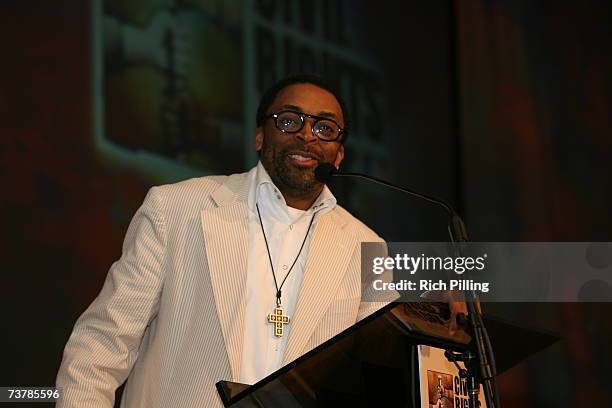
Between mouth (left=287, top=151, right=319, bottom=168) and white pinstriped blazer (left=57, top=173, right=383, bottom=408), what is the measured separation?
229 mm

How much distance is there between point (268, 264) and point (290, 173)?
294mm

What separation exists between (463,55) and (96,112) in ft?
6.84

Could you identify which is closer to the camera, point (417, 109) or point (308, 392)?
point (308, 392)

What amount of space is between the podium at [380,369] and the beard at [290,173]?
912 millimetres

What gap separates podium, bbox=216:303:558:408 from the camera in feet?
5.54

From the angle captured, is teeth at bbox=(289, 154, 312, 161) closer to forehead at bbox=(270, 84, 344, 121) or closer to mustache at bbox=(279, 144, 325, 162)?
mustache at bbox=(279, 144, 325, 162)

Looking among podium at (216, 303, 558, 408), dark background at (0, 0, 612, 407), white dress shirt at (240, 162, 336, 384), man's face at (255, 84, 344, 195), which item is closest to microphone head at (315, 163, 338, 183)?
man's face at (255, 84, 344, 195)

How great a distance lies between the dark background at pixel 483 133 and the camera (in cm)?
360

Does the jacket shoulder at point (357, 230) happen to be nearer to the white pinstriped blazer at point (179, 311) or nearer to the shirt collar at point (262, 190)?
the shirt collar at point (262, 190)

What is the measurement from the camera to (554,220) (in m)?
4.44

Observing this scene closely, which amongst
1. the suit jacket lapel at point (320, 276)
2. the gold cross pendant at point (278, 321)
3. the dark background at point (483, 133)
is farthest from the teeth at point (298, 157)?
the dark background at point (483, 133)

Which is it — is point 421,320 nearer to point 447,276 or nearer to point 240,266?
point 240,266

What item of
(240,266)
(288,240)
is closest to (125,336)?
(240,266)

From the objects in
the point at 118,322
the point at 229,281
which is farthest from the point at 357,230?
the point at 118,322
